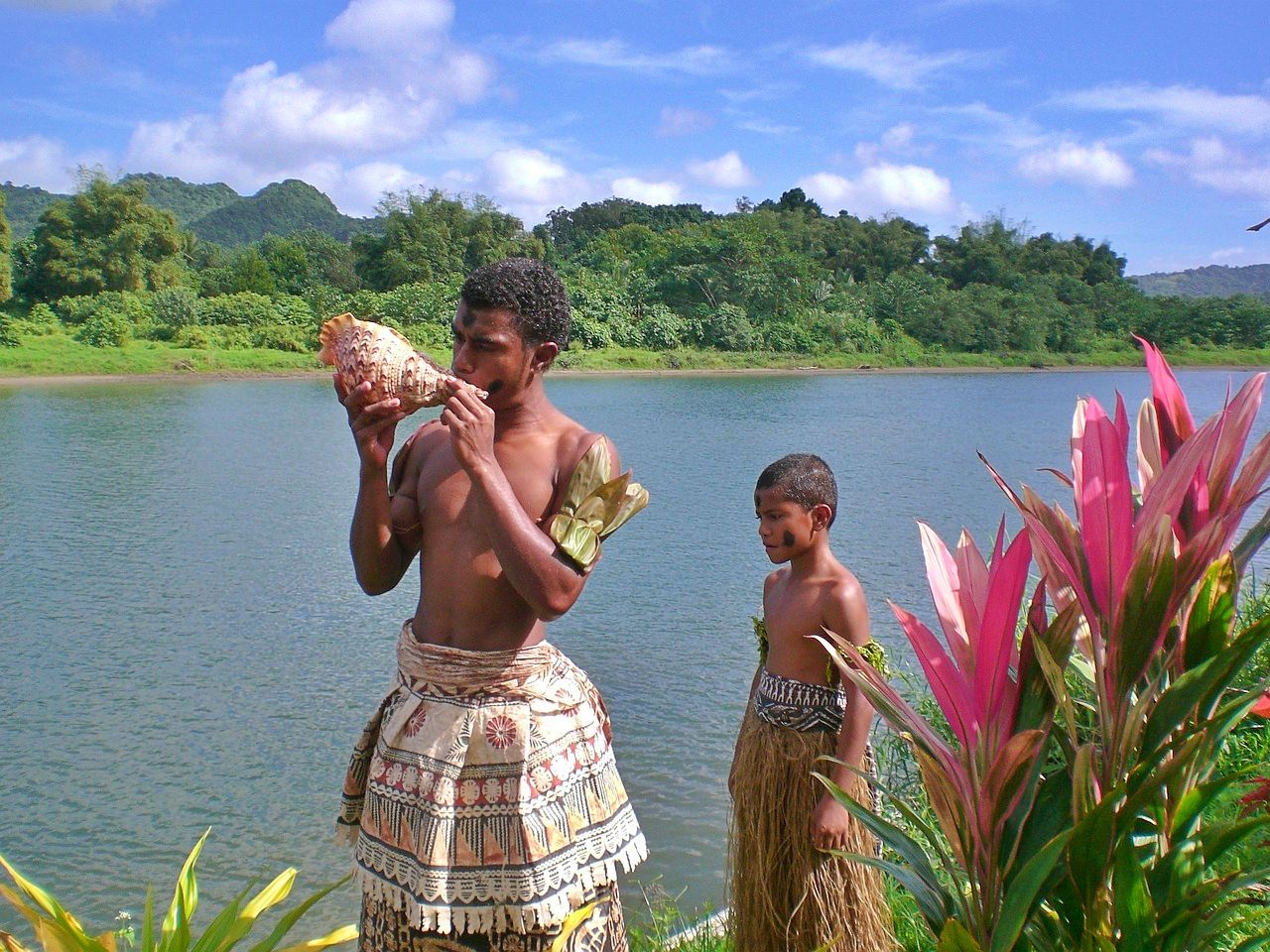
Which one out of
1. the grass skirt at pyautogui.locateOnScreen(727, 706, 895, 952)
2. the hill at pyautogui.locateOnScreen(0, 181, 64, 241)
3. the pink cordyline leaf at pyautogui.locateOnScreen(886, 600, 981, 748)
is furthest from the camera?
the hill at pyautogui.locateOnScreen(0, 181, 64, 241)

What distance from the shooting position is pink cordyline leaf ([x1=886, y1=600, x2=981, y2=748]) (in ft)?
4.23

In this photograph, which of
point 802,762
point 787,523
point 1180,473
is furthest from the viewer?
point 787,523

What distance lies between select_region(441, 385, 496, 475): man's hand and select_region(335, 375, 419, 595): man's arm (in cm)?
14

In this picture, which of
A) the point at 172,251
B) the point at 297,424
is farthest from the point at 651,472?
the point at 172,251

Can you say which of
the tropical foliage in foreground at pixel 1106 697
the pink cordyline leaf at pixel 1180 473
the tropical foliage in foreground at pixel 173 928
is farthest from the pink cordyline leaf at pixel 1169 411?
the tropical foliage in foreground at pixel 173 928

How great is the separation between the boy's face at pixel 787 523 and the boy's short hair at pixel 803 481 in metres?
0.01

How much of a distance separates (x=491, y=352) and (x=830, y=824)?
1048 millimetres

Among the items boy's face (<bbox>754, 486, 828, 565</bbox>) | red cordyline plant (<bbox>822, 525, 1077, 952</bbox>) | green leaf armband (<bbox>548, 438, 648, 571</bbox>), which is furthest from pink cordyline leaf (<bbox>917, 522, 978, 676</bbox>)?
boy's face (<bbox>754, 486, 828, 565</bbox>)

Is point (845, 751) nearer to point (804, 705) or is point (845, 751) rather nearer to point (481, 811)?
point (804, 705)

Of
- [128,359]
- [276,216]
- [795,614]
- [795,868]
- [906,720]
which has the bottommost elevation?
[795,868]

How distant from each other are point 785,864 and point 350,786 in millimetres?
875

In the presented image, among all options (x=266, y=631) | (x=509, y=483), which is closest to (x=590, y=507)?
(x=509, y=483)

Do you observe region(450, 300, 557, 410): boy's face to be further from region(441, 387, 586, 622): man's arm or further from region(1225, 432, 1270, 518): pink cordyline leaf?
region(1225, 432, 1270, 518): pink cordyline leaf

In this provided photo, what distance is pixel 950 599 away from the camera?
1.31 m
